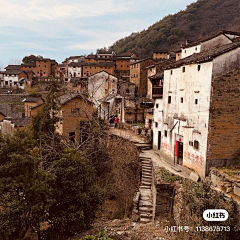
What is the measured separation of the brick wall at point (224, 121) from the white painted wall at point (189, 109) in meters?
0.32

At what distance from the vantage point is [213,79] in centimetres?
1212

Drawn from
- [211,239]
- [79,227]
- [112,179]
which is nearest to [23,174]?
[79,227]

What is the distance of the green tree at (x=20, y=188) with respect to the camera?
8148 millimetres

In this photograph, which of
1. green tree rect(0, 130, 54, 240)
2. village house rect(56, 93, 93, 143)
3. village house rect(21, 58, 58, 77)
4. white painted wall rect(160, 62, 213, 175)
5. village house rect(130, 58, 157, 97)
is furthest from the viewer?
village house rect(21, 58, 58, 77)

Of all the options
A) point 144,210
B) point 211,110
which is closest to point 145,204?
point 144,210

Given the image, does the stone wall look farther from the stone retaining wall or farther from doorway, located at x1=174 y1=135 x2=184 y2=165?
doorway, located at x1=174 y1=135 x2=184 y2=165

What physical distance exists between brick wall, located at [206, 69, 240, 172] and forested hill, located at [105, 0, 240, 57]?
63478 mm

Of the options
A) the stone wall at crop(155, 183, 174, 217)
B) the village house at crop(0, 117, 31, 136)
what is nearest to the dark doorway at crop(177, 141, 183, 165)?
the stone wall at crop(155, 183, 174, 217)

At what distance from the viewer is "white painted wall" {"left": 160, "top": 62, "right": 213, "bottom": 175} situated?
12.7m

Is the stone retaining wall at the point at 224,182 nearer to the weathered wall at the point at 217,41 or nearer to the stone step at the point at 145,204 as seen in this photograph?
the stone step at the point at 145,204

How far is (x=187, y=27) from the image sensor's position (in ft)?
282

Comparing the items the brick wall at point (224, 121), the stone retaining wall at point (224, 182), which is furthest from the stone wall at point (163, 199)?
the brick wall at point (224, 121)

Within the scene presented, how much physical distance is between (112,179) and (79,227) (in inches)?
297

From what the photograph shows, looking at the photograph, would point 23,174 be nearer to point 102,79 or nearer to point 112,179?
point 112,179
